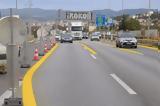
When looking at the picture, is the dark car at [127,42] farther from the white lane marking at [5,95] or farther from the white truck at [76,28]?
the white truck at [76,28]

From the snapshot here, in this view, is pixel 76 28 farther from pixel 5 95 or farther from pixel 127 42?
pixel 5 95

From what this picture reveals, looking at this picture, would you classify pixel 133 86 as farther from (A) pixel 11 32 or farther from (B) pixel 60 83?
(A) pixel 11 32

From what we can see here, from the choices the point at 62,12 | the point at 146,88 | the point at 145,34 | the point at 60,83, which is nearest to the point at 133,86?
the point at 146,88

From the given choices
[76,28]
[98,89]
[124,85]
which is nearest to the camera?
[98,89]

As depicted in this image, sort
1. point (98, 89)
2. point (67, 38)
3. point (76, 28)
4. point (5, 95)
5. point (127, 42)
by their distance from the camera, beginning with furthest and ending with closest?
point (76, 28) < point (67, 38) < point (127, 42) < point (98, 89) < point (5, 95)

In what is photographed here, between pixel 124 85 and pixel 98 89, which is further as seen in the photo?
pixel 124 85

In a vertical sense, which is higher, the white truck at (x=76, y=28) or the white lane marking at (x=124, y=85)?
the white truck at (x=76, y=28)

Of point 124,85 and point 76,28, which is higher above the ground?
point 76,28

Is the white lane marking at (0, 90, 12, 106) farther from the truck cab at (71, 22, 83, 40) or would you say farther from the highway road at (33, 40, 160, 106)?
the truck cab at (71, 22, 83, 40)

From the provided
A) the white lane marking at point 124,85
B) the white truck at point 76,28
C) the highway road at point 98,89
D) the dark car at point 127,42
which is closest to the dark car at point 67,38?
the white truck at point 76,28

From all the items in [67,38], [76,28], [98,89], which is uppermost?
[76,28]

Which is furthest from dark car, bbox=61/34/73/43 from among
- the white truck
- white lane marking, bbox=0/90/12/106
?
white lane marking, bbox=0/90/12/106

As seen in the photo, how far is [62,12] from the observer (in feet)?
398

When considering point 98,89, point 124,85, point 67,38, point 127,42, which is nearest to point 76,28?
point 67,38
